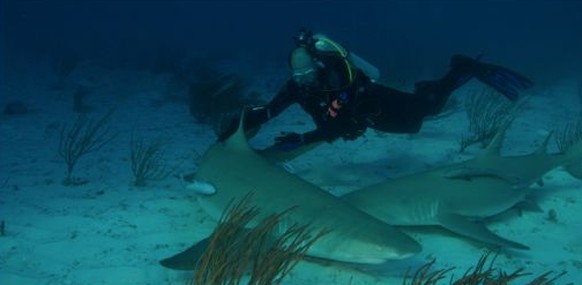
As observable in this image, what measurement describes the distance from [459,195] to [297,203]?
1876 mm

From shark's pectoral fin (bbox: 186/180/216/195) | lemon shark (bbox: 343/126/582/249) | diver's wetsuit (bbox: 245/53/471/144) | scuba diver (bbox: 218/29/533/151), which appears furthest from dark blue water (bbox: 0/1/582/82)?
shark's pectoral fin (bbox: 186/180/216/195)

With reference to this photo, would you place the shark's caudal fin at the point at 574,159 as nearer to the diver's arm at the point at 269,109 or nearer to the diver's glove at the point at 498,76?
the diver's glove at the point at 498,76

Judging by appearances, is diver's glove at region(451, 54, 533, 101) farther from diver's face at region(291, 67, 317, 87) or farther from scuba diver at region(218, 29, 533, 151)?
diver's face at region(291, 67, 317, 87)

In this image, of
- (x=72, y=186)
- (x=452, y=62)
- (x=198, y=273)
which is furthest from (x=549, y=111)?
(x=198, y=273)

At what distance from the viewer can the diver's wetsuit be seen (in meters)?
6.08

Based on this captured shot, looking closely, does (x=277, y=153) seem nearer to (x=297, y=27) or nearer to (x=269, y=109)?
(x=269, y=109)

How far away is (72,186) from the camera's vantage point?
646 cm

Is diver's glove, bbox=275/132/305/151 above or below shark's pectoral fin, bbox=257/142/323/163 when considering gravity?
above

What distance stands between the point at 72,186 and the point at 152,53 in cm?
2131

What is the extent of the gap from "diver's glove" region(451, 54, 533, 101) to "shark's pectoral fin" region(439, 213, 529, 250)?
3266mm

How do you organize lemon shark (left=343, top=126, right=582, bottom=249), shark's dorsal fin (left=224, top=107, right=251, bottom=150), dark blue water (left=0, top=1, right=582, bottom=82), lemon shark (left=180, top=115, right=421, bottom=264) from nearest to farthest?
lemon shark (left=180, top=115, right=421, bottom=264) → lemon shark (left=343, top=126, right=582, bottom=249) → shark's dorsal fin (left=224, top=107, right=251, bottom=150) → dark blue water (left=0, top=1, right=582, bottom=82)

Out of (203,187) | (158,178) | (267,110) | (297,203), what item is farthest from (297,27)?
(297,203)

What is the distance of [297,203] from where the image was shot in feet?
13.9

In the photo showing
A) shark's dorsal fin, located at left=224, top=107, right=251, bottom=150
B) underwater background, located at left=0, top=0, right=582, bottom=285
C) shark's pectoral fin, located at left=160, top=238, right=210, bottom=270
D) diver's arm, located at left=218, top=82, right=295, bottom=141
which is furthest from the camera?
diver's arm, located at left=218, top=82, right=295, bottom=141
